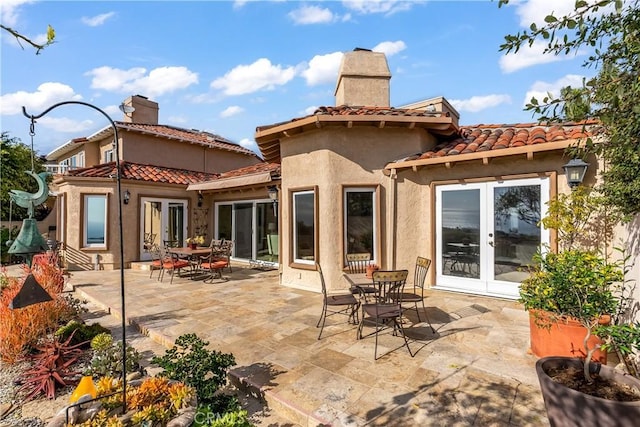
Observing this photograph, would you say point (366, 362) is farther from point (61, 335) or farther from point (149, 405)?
point (61, 335)

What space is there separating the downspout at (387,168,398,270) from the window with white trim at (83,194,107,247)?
14.0 m

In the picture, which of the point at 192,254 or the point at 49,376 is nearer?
the point at 49,376

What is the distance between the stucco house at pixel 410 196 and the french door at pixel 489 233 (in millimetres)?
27

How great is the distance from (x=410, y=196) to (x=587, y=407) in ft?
24.9

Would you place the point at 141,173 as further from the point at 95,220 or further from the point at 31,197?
the point at 31,197

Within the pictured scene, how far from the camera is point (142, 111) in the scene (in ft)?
73.0

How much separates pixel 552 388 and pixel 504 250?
623cm

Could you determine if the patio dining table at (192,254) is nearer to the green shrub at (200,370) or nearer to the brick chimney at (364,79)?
the green shrub at (200,370)

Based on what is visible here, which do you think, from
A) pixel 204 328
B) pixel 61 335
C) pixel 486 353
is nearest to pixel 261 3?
pixel 204 328

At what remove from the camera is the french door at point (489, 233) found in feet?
27.6

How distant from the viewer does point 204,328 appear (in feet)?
22.5

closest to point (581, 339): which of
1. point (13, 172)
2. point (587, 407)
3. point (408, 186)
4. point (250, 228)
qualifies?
point (587, 407)

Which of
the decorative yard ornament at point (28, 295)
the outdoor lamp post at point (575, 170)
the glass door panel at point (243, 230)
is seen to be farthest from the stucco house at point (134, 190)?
the outdoor lamp post at point (575, 170)

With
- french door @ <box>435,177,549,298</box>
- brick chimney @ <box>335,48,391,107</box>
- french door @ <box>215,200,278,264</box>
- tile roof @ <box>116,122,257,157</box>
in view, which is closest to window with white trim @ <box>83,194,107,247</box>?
tile roof @ <box>116,122,257,157</box>
